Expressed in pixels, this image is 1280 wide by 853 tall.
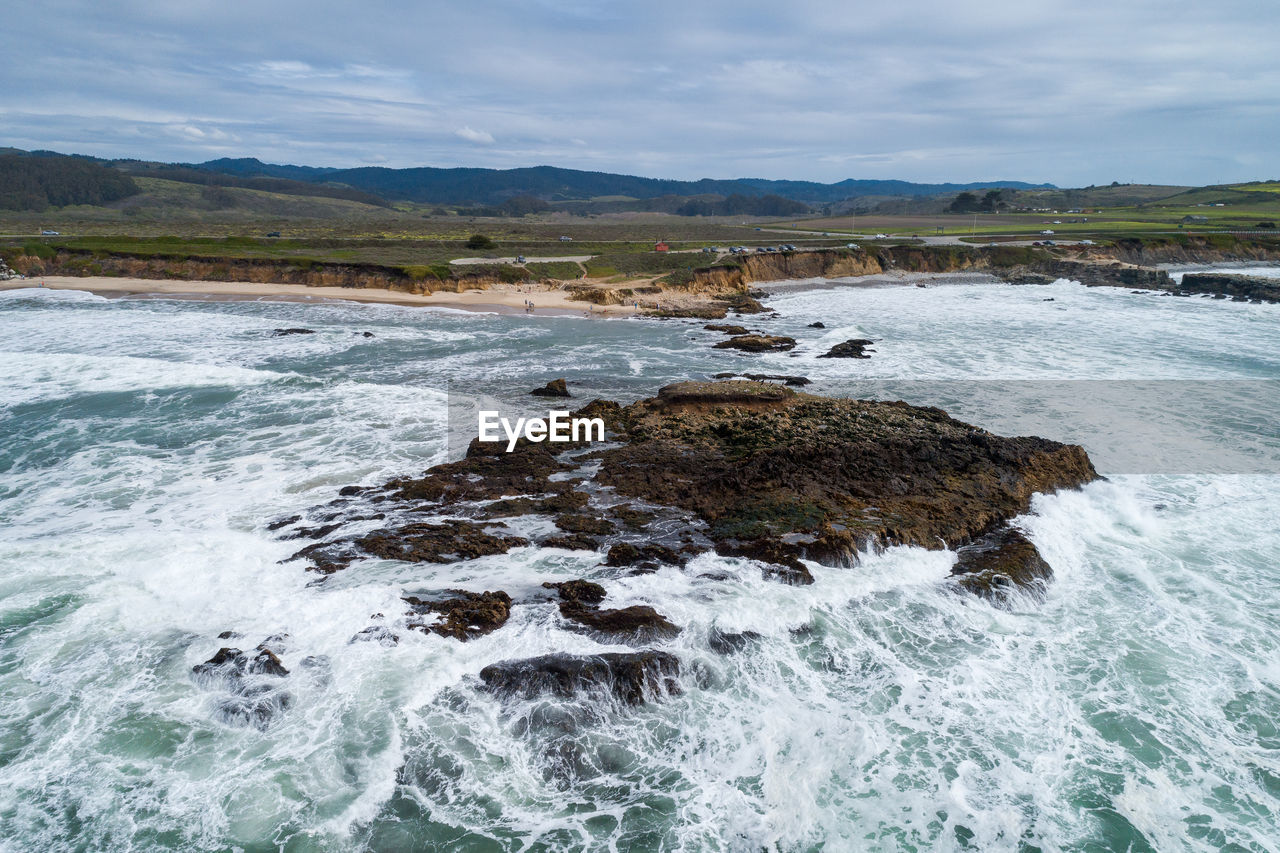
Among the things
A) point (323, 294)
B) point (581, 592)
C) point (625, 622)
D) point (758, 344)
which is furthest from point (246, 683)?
point (323, 294)

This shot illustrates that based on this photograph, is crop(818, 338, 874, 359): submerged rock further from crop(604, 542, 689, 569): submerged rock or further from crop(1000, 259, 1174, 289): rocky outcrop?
crop(1000, 259, 1174, 289): rocky outcrop

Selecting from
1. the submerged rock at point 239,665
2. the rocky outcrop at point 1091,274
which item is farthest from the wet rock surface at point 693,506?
the rocky outcrop at point 1091,274

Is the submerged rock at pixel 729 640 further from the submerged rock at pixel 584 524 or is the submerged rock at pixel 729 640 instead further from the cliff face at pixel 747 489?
the submerged rock at pixel 584 524

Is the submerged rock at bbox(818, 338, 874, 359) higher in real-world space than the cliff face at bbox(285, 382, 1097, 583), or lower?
higher

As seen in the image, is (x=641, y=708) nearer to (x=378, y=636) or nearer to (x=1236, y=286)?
(x=378, y=636)

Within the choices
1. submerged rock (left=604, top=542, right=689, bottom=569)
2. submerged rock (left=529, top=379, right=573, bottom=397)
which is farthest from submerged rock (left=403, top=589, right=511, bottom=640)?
submerged rock (left=529, top=379, right=573, bottom=397)
